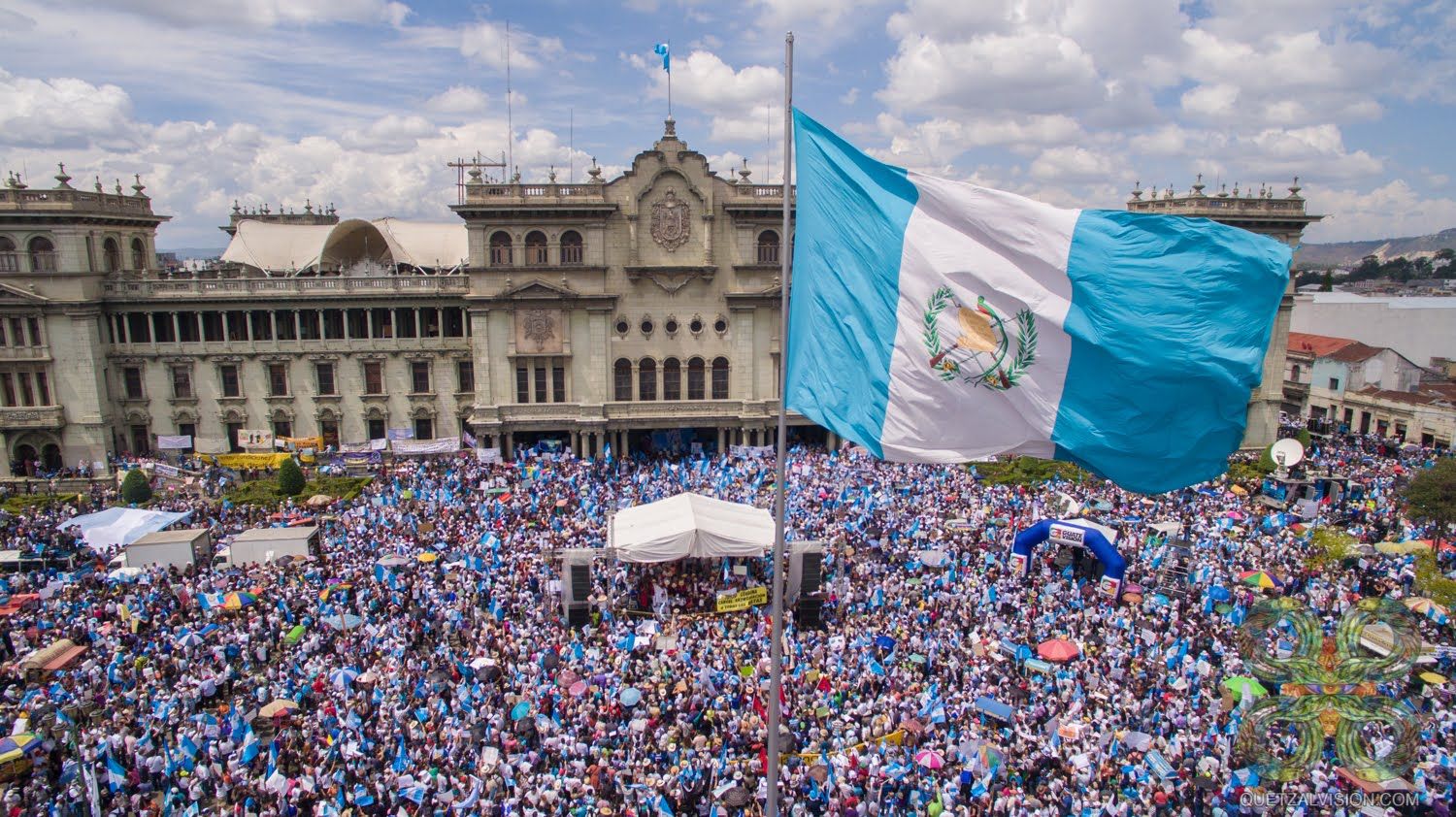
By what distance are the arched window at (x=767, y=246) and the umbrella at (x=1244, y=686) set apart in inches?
1187

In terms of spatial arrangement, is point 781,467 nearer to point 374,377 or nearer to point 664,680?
point 664,680

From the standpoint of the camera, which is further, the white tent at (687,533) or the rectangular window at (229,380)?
the rectangular window at (229,380)

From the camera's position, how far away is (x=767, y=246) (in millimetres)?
44844

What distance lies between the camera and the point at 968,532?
100.0 feet

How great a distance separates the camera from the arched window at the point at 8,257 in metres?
43.7

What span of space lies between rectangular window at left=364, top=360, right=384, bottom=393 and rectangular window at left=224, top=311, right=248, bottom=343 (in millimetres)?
6784

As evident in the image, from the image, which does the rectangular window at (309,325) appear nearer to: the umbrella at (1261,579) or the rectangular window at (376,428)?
the rectangular window at (376,428)

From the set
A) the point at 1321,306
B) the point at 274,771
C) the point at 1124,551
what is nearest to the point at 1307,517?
the point at 1124,551

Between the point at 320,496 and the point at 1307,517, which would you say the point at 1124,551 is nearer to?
the point at 1307,517

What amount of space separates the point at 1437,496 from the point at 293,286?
52.6 m

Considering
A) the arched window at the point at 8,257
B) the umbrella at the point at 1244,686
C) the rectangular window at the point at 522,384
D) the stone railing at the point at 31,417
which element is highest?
the arched window at the point at 8,257

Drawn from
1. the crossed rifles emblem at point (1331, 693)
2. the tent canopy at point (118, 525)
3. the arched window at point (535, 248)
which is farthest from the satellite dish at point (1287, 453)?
the tent canopy at point (118, 525)

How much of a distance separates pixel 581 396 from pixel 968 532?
73.2ft

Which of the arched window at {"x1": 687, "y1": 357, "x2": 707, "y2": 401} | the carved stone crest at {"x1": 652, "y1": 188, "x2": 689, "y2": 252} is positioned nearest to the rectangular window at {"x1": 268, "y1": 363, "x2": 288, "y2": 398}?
the carved stone crest at {"x1": 652, "y1": 188, "x2": 689, "y2": 252}
